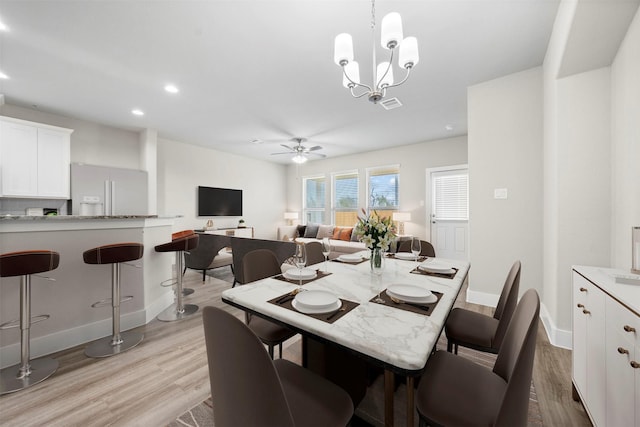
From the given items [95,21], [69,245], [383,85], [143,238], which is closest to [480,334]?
[383,85]

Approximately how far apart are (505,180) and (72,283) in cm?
444

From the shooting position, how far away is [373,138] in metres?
5.27

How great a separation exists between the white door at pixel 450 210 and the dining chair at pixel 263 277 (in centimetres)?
454

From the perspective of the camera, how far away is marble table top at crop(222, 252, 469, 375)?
2.42ft

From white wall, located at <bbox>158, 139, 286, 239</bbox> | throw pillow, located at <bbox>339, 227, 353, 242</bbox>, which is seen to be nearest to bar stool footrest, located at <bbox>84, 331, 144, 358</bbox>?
white wall, located at <bbox>158, 139, 286, 239</bbox>

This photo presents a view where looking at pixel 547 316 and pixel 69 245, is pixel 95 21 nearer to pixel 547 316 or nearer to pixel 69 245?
pixel 69 245

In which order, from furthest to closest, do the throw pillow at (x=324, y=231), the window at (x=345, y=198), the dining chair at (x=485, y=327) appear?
1. the window at (x=345, y=198)
2. the throw pillow at (x=324, y=231)
3. the dining chair at (x=485, y=327)

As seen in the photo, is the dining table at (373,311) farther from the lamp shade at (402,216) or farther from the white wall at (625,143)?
the lamp shade at (402,216)

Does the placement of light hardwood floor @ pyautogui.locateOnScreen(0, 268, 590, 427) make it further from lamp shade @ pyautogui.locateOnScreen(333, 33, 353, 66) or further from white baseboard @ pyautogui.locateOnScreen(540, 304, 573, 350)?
lamp shade @ pyautogui.locateOnScreen(333, 33, 353, 66)

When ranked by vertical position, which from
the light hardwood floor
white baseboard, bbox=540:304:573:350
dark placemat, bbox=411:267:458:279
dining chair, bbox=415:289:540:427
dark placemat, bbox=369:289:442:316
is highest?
dark placemat, bbox=411:267:458:279

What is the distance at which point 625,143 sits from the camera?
1660 millimetres

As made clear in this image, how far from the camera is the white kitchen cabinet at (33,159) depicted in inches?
129

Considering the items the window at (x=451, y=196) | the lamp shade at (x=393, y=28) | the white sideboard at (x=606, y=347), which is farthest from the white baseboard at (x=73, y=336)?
the window at (x=451, y=196)

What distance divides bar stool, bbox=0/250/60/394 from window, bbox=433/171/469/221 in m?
5.85
